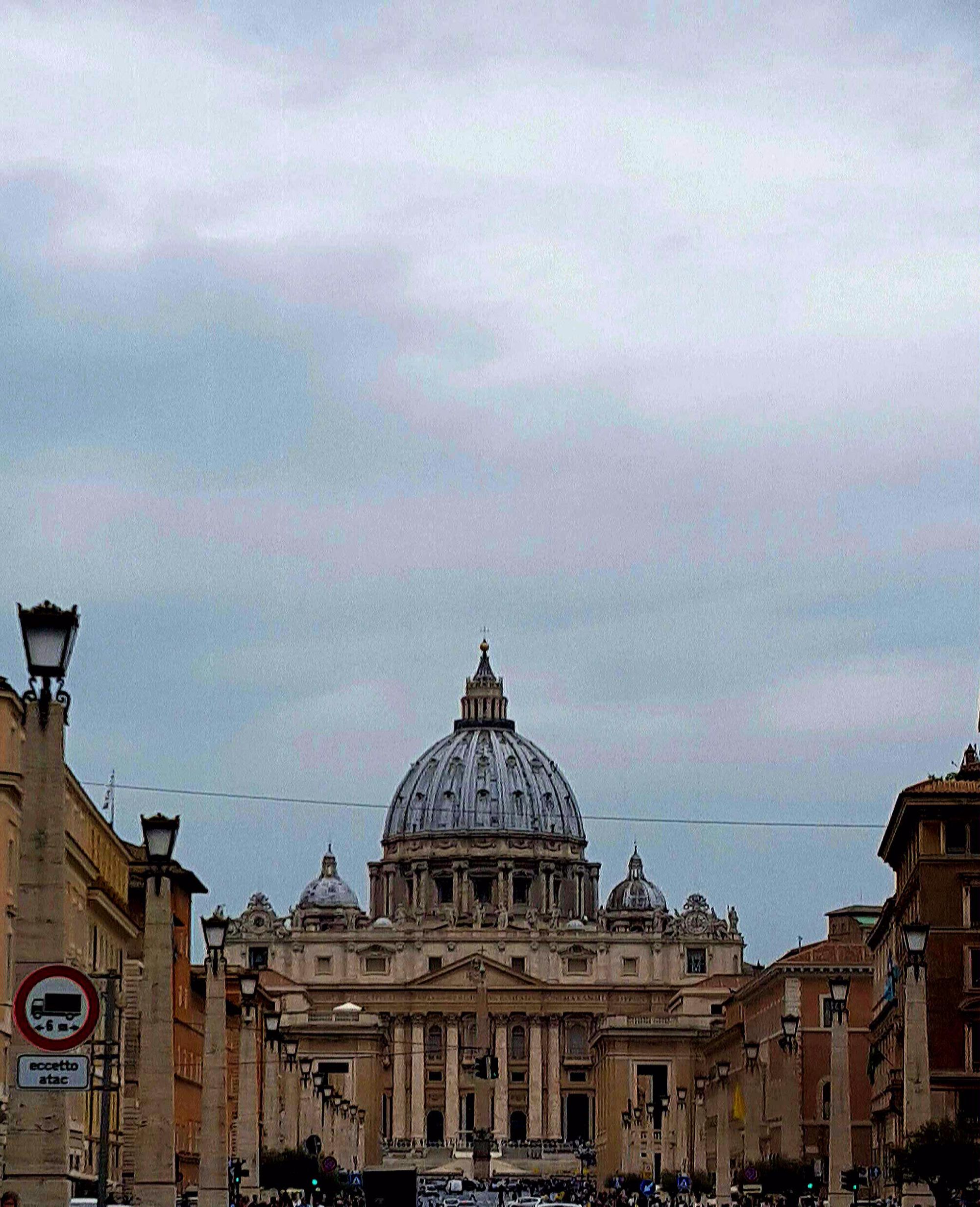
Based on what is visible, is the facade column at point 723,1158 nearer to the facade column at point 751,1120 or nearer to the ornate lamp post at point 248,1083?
the facade column at point 751,1120

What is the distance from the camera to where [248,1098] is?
53500 mm

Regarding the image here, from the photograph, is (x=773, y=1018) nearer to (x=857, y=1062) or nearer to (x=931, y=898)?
(x=857, y=1062)

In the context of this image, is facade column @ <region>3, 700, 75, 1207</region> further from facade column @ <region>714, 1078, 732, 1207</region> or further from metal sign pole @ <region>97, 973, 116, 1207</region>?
facade column @ <region>714, 1078, 732, 1207</region>

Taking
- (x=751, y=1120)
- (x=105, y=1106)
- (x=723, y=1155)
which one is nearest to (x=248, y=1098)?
(x=105, y=1106)

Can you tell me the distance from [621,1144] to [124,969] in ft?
374

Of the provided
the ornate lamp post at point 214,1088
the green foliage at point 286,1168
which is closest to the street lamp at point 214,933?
the ornate lamp post at point 214,1088

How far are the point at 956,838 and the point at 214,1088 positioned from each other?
41676mm

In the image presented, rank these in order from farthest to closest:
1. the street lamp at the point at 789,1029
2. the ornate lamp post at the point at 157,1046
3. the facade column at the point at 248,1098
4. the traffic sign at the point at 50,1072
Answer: the street lamp at the point at 789,1029 < the facade column at the point at 248,1098 < the ornate lamp post at the point at 157,1046 < the traffic sign at the point at 50,1072

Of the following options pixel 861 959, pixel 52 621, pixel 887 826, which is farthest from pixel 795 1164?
pixel 52 621

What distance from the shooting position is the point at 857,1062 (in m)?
118

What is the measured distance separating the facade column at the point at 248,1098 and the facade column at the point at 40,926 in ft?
107

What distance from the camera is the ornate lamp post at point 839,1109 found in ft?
179

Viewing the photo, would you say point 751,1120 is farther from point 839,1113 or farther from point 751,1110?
point 839,1113

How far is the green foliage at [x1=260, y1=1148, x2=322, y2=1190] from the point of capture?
3120 inches
